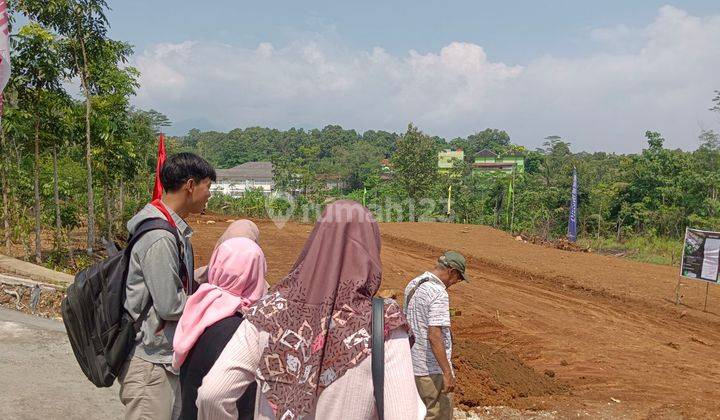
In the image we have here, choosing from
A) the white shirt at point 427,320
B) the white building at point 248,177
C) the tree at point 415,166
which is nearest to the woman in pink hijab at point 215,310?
the white shirt at point 427,320

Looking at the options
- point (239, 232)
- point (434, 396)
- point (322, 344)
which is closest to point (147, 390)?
point (239, 232)

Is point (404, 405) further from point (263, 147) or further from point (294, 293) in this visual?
point (263, 147)

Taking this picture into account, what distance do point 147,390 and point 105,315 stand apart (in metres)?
0.32

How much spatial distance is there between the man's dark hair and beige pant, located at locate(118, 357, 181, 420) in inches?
27.3

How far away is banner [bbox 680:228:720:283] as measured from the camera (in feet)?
35.9

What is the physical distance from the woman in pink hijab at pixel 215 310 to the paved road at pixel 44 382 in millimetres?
2394

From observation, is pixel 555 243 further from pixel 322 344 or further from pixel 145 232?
pixel 322 344

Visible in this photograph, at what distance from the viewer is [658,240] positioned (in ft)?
76.5

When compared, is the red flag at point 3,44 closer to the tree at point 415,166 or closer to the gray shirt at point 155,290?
the gray shirt at point 155,290

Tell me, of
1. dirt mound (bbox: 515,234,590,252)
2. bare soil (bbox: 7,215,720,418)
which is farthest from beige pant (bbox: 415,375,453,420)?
dirt mound (bbox: 515,234,590,252)

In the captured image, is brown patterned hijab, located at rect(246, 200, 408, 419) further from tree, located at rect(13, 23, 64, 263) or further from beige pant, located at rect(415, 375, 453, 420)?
tree, located at rect(13, 23, 64, 263)

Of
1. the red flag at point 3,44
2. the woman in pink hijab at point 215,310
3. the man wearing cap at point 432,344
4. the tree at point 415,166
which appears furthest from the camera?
the tree at point 415,166

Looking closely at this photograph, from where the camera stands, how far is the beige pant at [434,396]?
12.3 ft

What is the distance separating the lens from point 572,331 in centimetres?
974
